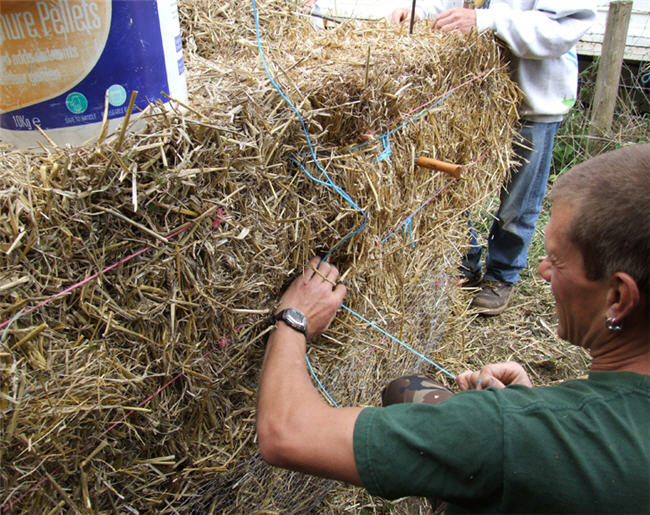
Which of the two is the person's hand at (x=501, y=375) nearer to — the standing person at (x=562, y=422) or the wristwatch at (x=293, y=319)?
the standing person at (x=562, y=422)

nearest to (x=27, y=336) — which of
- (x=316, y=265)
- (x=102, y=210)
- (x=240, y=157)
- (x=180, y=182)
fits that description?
(x=102, y=210)

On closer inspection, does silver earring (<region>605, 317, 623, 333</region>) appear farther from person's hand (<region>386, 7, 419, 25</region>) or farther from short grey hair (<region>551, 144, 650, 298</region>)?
person's hand (<region>386, 7, 419, 25</region>)

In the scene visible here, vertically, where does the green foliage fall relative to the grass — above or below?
above

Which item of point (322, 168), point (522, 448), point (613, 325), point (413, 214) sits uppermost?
point (322, 168)

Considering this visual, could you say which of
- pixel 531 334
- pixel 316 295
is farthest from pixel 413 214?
pixel 531 334

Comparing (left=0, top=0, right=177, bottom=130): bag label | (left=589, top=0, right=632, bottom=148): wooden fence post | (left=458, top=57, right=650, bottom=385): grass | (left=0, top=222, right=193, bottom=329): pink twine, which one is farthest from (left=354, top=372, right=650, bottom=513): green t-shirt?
(left=589, top=0, right=632, bottom=148): wooden fence post

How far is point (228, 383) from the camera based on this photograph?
1.65 m

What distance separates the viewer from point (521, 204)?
335 cm

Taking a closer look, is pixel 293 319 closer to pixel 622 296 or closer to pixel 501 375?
pixel 501 375

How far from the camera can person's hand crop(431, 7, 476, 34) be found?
2.62 metres

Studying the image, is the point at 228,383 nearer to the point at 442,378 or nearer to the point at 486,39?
the point at 442,378

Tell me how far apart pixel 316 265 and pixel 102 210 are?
77 centimetres

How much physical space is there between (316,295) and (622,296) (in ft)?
2.97

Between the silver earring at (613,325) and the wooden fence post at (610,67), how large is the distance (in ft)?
15.9
